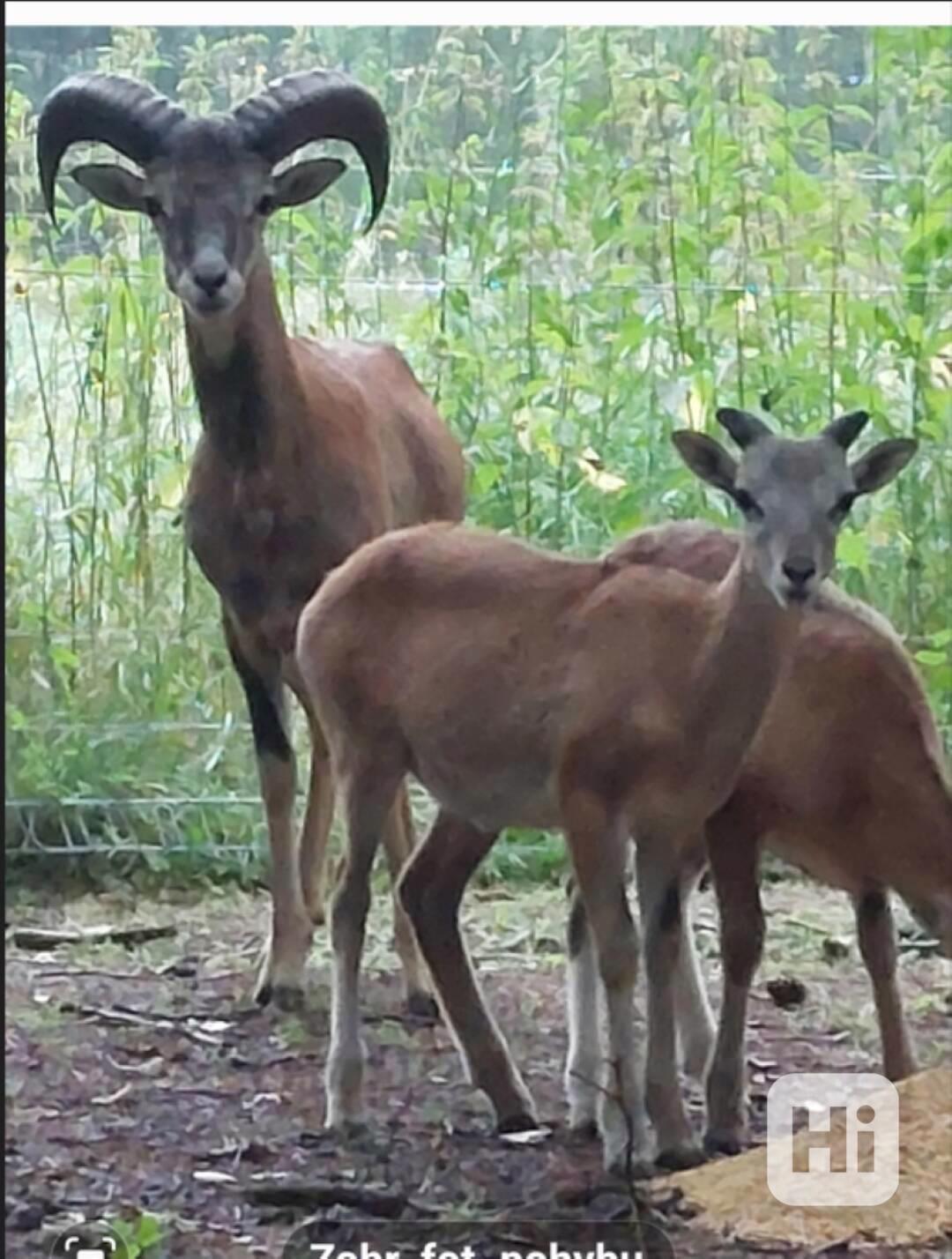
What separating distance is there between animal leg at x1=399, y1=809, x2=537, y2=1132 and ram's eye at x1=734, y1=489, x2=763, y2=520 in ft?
1.45

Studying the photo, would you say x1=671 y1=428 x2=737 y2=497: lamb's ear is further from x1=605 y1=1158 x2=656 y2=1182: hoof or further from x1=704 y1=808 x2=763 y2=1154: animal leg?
x1=605 y1=1158 x2=656 y2=1182: hoof

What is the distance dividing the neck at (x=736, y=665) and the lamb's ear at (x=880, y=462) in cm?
12

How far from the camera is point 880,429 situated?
2455mm

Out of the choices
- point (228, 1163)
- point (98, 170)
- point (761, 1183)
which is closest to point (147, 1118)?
point (228, 1163)

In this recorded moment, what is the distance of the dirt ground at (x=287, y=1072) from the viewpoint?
7.25 feet

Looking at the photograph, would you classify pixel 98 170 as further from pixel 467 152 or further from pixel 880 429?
pixel 880 429

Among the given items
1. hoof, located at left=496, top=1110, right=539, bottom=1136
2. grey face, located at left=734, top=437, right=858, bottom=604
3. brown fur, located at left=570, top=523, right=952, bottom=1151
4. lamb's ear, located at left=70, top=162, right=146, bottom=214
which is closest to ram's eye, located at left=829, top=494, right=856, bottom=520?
grey face, located at left=734, top=437, right=858, bottom=604

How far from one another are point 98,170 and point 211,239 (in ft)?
0.46

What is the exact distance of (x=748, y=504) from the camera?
2.21 meters

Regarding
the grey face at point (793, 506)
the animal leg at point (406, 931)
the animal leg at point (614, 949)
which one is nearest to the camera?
the grey face at point (793, 506)

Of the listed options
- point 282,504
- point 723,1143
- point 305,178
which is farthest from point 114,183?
point 723,1143

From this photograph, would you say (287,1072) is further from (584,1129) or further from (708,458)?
(708,458)

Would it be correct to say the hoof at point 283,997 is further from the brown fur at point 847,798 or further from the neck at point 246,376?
the neck at point 246,376

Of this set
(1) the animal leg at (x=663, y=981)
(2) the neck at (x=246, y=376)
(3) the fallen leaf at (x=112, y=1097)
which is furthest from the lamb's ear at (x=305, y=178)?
(3) the fallen leaf at (x=112, y=1097)
